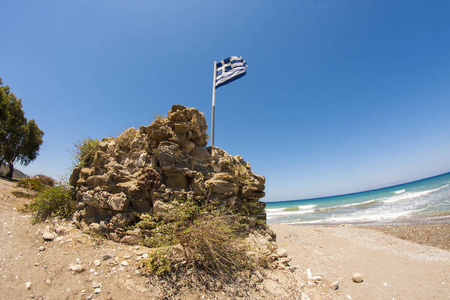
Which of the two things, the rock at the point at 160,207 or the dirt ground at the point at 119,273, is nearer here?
the dirt ground at the point at 119,273

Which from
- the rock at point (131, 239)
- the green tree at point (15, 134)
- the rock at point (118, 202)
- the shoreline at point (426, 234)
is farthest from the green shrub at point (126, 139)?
the green tree at point (15, 134)

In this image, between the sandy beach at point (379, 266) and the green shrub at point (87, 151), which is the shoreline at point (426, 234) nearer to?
the sandy beach at point (379, 266)

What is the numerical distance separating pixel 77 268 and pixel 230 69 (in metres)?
9.18

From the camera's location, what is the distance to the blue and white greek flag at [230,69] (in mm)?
9281

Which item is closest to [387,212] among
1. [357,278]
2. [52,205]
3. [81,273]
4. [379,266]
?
[379,266]

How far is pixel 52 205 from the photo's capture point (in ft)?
17.1

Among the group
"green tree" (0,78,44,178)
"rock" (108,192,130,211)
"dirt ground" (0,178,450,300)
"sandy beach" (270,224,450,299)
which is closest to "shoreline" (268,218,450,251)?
"sandy beach" (270,224,450,299)

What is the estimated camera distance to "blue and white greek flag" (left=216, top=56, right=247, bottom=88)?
9281 mm

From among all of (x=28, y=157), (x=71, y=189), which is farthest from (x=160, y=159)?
(x=28, y=157)

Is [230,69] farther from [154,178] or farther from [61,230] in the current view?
[61,230]

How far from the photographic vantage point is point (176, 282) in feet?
11.7

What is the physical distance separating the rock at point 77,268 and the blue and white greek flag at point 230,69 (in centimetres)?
821

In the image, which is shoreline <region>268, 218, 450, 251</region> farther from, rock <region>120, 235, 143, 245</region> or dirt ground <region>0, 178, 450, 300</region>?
rock <region>120, 235, 143, 245</region>

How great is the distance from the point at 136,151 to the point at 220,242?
137 inches
